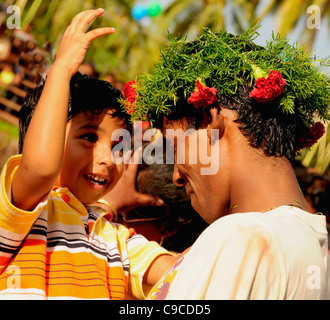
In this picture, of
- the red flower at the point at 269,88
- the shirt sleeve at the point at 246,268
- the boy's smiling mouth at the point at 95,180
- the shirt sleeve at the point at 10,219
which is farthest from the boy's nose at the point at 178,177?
the shirt sleeve at the point at 246,268

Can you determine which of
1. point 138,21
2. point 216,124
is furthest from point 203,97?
point 138,21

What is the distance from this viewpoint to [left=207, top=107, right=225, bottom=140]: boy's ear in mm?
2057

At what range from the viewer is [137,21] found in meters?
12.8

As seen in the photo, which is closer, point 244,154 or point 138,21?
point 244,154

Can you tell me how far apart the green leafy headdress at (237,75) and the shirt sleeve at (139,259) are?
2.30 ft

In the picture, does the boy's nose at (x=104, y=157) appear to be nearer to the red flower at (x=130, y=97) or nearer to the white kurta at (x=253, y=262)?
the red flower at (x=130, y=97)

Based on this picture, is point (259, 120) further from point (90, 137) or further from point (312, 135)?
point (90, 137)

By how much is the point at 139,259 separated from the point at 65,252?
44 cm

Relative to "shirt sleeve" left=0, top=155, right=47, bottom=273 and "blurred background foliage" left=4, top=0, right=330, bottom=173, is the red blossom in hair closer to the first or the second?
"shirt sleeve" left=0, top=155, right=47, bottom=273

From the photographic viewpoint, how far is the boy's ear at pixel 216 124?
6.75 ft
